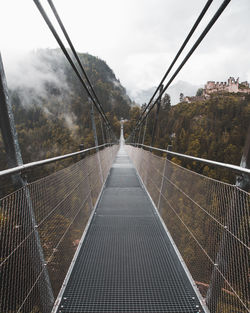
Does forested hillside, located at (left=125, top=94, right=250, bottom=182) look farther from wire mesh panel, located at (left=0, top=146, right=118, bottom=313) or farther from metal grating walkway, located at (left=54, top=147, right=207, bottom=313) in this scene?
wire mesh panel, located at (left=0, top=146, right=118, bottom=313)

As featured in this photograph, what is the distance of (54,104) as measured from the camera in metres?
94.7

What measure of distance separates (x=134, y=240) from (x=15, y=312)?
123cm

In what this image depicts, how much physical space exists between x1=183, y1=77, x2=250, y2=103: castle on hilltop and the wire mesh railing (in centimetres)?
7834

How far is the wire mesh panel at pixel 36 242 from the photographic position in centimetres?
79

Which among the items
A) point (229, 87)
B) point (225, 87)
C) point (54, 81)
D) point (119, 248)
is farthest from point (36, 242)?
point (54, 81)

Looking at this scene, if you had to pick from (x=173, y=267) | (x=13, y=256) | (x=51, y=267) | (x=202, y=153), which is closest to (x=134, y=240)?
(x=173, y=267)

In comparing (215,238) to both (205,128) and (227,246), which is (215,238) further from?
(205,128)

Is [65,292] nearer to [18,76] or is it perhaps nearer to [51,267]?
[51,267]

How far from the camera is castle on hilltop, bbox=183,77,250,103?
69250mm

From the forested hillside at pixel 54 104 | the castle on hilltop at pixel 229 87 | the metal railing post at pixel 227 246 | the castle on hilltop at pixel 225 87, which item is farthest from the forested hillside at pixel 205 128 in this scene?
the metal railing post at pixel 227 246

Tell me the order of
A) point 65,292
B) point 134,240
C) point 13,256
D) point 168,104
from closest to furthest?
point 13,256 → point 65,292 → point 134,240 → point 168,104

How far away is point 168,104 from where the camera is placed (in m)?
51.3

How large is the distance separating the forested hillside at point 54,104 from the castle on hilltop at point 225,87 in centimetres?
3279

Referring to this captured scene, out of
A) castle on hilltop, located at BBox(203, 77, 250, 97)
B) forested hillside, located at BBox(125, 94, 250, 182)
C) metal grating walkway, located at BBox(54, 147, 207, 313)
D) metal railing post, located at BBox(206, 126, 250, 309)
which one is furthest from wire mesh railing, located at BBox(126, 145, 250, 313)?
castle on hilltop, located at BBox(203, 77, 250, 97)
